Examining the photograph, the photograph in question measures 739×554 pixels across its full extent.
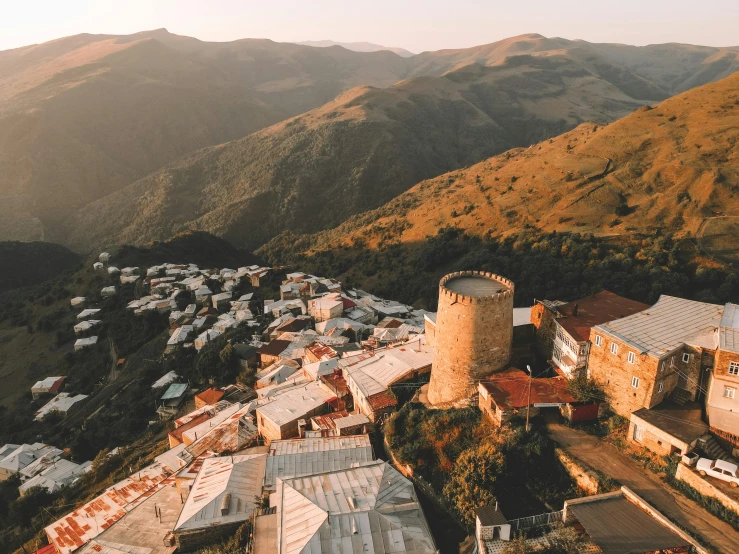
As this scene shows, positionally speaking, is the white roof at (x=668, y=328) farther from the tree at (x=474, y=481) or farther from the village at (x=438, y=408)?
the tree at (x=474, y=481)

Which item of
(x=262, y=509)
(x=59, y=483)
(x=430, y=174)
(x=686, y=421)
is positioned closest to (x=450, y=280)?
(x=686, y=421)

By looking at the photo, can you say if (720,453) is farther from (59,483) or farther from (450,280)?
(59,483)

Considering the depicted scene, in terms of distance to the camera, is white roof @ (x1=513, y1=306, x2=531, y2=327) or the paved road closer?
the paved road

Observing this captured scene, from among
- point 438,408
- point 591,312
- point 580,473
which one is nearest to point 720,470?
point 580,473

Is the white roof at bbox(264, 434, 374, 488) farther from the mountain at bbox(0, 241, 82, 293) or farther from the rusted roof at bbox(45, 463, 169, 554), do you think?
the mountain at bbox(0, 241, 82, 293)

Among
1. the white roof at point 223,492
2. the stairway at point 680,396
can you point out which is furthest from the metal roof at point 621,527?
the white roof at point 223,492

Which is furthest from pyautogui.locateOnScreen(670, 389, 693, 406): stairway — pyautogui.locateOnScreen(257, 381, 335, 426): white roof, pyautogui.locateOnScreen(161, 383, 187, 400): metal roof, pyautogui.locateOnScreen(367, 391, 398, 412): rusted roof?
pyautogui.locateOnScreen(161, 383, 187, 400): metal roof

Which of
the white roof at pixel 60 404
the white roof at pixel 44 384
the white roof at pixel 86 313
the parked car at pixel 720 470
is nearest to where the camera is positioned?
the parked car at pixel 720 470
